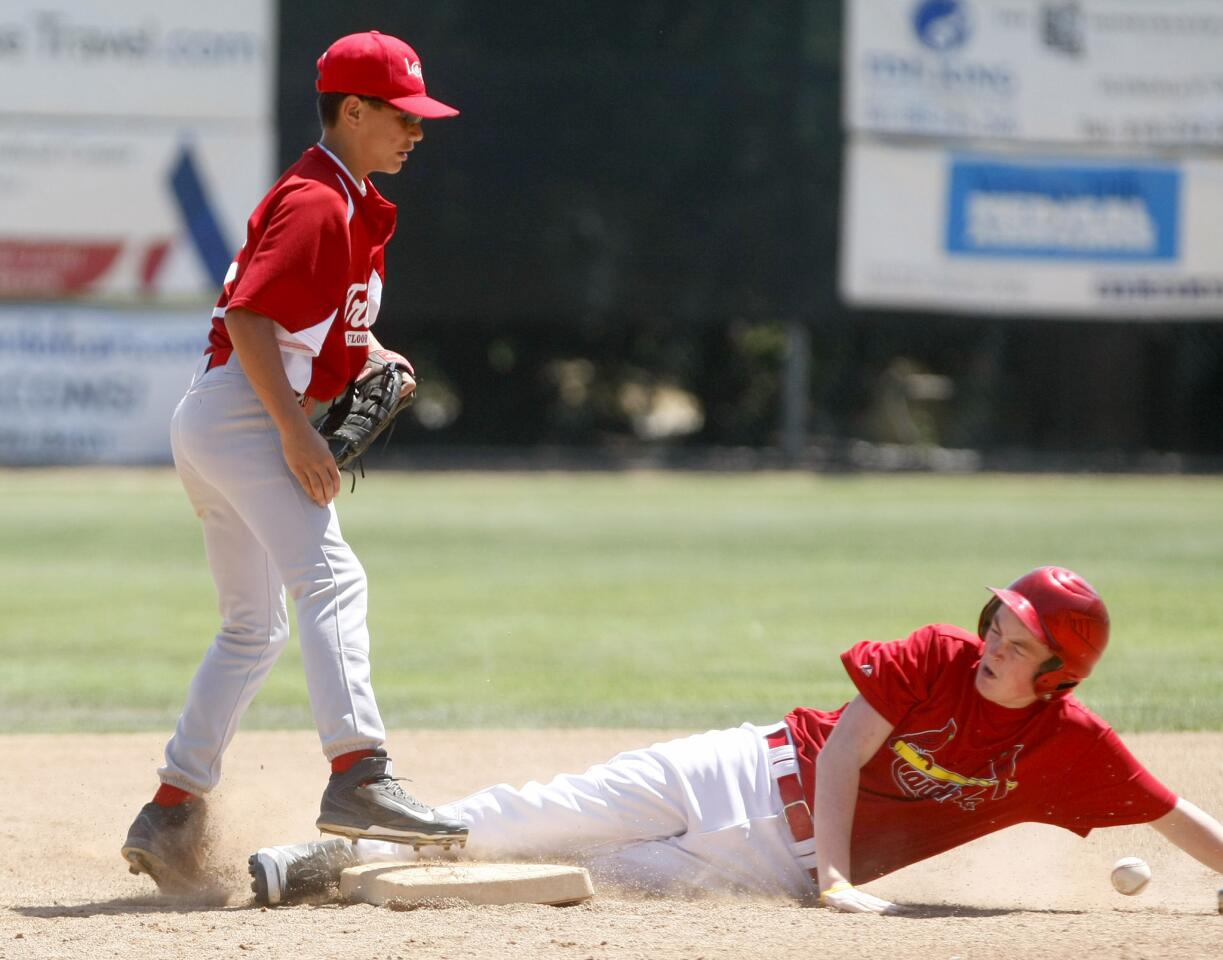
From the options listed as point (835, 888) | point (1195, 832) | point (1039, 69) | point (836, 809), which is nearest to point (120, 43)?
point (1039, 69)

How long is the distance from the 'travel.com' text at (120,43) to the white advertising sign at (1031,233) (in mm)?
7128

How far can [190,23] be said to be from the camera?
19.0 metres

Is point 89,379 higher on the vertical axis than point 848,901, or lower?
lower

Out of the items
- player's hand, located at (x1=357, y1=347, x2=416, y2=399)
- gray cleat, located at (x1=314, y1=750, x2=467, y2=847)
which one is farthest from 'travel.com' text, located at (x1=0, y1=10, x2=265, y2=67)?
gray cleat, located at (x1=314, y1=750, x2=467, y2=847)

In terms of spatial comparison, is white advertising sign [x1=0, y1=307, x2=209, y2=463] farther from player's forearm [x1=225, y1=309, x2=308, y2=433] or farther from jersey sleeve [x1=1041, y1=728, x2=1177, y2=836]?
jersey sleeve [x1=1041, y1=728, x2=1177, y2=836]

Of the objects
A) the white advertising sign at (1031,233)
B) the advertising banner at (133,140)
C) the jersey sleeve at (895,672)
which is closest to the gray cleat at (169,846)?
the jersey sleeve at (895,672)

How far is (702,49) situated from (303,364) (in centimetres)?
1617

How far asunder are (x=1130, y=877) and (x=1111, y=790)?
0.36 meters


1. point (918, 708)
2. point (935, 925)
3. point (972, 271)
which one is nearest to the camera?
point (935, 925)

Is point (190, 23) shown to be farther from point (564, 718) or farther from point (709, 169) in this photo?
point (564, 718)

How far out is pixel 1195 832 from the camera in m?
3.70

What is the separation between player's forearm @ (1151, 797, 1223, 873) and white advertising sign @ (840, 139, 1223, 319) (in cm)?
1599

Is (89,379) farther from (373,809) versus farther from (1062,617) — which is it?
(1062,617)

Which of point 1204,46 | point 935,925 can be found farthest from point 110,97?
point 935,925
